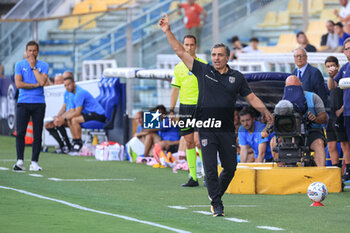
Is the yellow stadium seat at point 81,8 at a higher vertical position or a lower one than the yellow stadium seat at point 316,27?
higher

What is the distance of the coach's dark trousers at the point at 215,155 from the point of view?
9164mm

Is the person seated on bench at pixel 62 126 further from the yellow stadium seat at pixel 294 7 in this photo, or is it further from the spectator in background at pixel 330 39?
the yellow stadium seat at pixel 294 7

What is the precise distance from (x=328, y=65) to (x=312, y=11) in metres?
13.4

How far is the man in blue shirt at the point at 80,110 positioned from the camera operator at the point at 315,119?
6815 mm

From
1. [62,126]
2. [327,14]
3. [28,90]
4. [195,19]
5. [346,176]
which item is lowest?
[346,176]

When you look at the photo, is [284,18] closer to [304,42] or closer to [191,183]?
[304,42]

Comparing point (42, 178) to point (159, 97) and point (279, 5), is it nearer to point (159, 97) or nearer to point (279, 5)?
point (159, 97)

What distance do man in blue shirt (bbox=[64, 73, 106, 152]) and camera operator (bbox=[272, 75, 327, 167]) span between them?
6.81 metres

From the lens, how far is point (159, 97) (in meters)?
19.1

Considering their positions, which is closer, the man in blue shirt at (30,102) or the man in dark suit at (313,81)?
the man in dark suit at (313,81)

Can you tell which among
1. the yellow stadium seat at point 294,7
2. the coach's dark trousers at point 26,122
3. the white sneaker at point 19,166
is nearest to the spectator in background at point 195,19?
the yellow stadium seat at point 294,7

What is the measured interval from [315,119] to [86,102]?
23.7ft

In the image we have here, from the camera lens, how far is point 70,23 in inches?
1014

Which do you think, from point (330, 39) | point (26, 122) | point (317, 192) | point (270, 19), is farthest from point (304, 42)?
point (317, 192)
